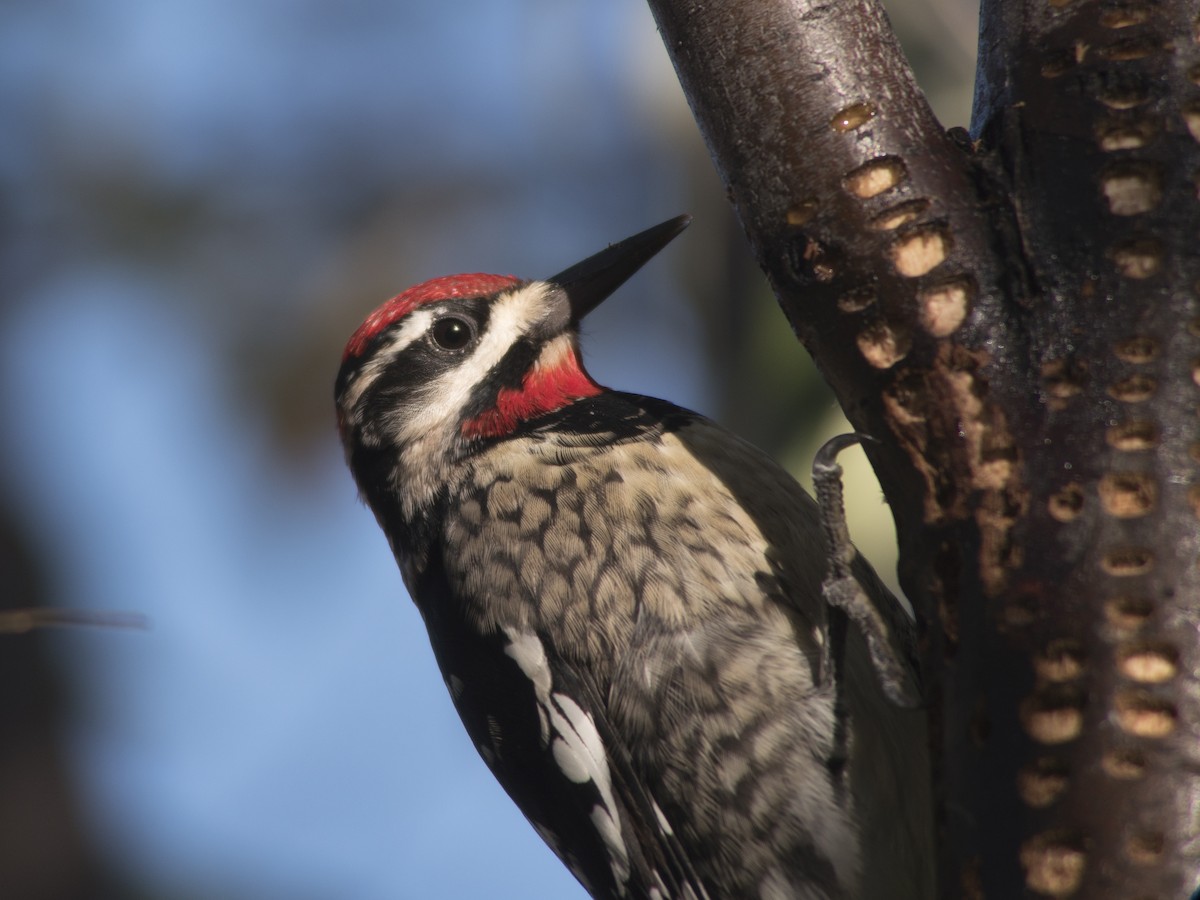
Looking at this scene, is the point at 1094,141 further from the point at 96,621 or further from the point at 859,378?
the point at 96,621

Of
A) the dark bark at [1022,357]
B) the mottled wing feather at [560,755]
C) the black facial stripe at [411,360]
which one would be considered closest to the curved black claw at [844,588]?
the dark bark at [1022,357]

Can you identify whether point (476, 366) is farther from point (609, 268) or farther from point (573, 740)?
point (573, 740)

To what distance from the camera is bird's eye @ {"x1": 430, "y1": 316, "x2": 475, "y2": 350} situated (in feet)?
11.3

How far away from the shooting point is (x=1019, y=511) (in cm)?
163

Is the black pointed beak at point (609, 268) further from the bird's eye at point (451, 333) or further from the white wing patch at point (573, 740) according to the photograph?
the white wing patch at point (573, 740)

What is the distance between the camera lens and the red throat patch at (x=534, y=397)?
3.22m

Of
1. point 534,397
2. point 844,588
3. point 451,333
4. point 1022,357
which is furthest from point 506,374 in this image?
point 1022,357

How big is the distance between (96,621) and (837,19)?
1571mm

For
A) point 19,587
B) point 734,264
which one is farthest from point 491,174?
point 19,587

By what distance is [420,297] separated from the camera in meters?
3.48

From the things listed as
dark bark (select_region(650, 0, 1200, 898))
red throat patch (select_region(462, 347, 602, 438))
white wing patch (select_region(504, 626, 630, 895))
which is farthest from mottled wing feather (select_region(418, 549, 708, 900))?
dark bark (select_region(650, 0, 1200, 898))

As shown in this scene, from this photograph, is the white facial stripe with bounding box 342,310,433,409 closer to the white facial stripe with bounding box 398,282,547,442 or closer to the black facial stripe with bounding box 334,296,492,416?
the black facial stripe with bounding box 334,296,492,416

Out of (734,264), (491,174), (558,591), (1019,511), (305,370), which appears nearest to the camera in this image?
(1019,511)

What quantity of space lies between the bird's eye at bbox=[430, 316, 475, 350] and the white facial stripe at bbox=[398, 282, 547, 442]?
0.16 ft
